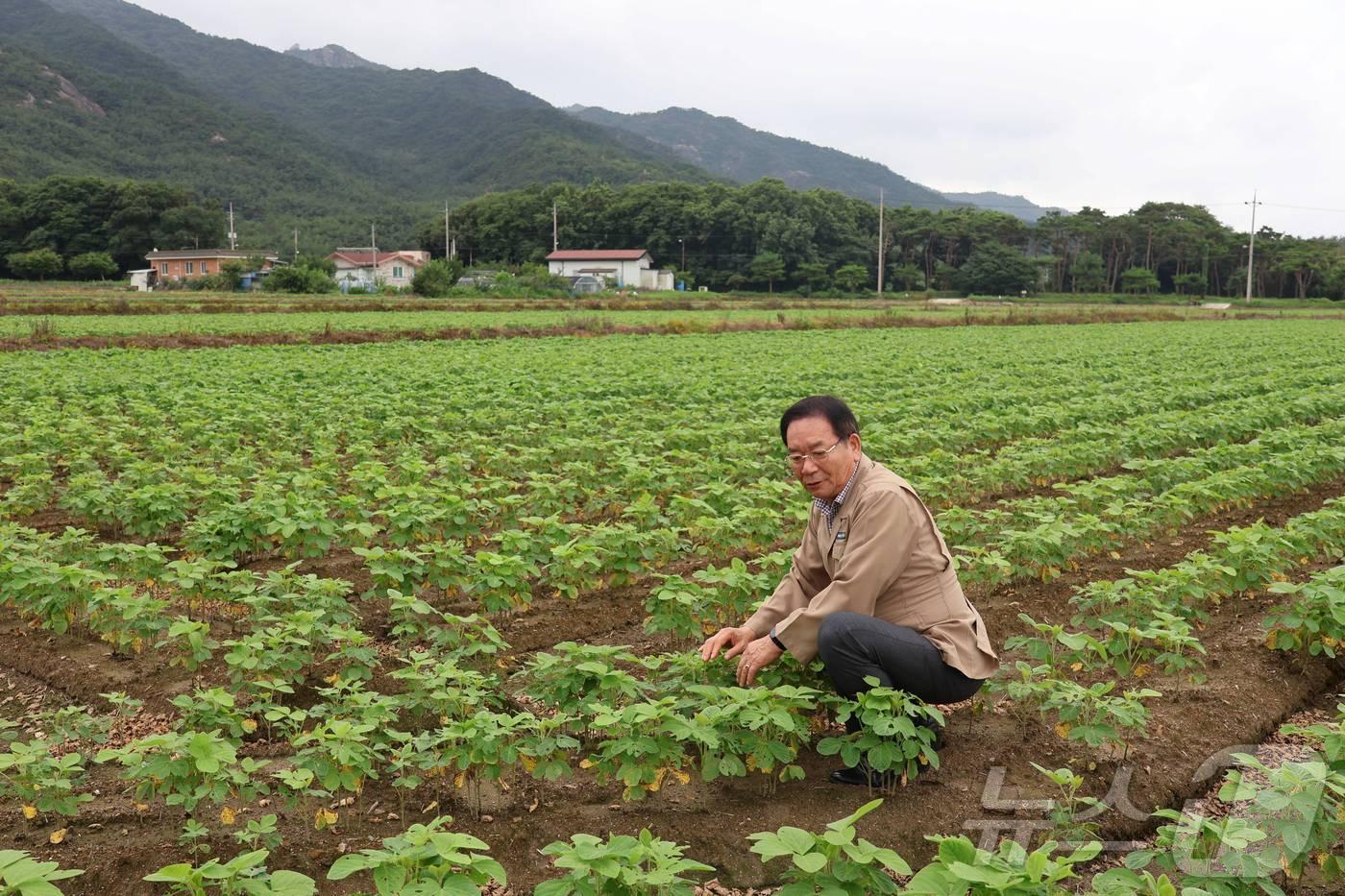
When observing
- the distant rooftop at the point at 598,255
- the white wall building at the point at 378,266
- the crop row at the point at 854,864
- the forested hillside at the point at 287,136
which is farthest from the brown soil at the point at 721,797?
the forested hillside at the point at 287,136

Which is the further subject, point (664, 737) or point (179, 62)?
point (179, 62)

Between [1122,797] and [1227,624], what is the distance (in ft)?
8.06

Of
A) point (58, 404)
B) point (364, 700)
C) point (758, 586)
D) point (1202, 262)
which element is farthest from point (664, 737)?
point (1202, 262)

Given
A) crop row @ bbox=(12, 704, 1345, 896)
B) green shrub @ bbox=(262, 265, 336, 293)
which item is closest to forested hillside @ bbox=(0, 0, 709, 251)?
green shrub @ bbox=(262, 265, 336, 293)

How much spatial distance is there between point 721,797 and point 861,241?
7603cm

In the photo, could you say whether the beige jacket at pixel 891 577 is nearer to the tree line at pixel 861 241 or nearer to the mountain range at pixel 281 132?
the tree line at pixel 861 241

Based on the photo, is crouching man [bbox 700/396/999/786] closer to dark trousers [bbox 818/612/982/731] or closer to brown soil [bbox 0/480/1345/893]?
dark trousers [bbox 818/612/982/731]

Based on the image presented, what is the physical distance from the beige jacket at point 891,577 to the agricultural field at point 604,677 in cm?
31

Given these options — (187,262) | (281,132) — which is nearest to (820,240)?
(187,262)

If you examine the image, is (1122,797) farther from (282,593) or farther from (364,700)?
(282,593)

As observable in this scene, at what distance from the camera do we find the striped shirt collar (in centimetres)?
403

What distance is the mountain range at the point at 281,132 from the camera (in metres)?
89.8

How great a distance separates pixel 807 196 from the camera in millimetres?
77000

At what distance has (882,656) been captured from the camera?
12.6 feet
